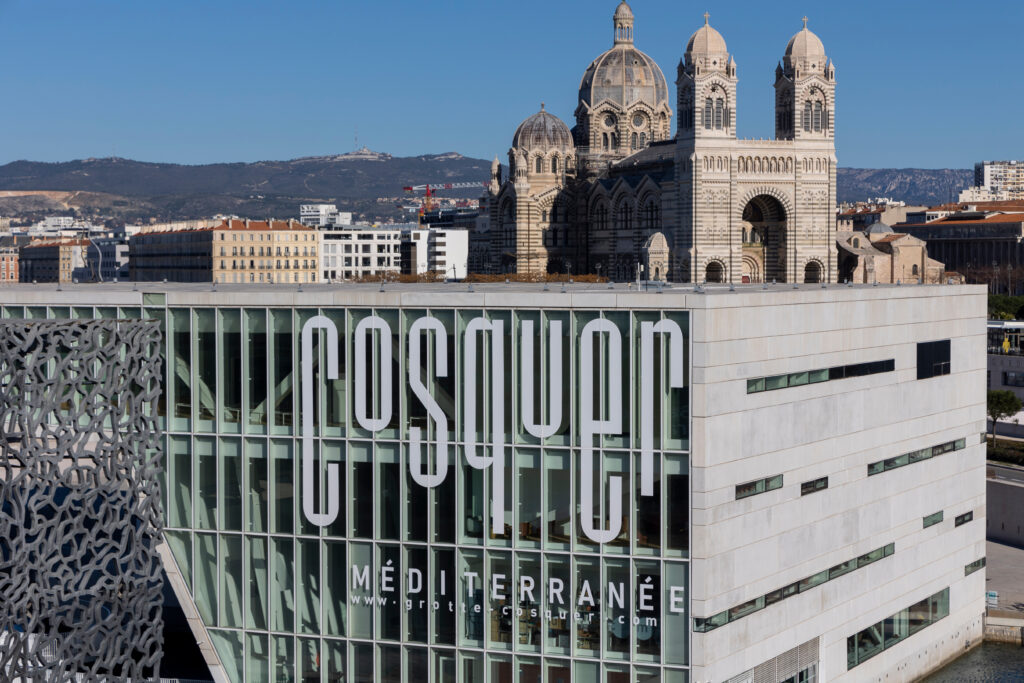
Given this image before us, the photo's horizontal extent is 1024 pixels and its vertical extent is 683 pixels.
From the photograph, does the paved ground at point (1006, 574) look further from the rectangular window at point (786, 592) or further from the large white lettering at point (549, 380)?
the large white lettering at point (549, 380)

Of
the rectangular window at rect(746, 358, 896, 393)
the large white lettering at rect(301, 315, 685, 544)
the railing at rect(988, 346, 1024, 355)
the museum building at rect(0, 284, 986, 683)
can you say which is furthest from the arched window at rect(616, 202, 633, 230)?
the large white lettering at rect(301, 315, 685, 544)

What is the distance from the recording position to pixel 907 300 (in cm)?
3166

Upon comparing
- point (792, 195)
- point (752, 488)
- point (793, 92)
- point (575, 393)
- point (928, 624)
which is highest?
point (793, 92)

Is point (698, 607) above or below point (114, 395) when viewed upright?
below

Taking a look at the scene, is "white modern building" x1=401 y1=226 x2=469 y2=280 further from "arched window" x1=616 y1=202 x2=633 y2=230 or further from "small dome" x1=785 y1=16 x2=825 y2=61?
"small dome" x1=785 y1=16 x2=825 y2=61

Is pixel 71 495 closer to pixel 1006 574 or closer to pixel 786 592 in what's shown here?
pixel 786 592

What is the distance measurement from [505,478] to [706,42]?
63.8 metres

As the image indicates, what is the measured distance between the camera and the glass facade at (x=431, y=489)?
85.4ft

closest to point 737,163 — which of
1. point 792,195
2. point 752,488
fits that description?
point 792,195

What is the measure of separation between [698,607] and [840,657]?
209 inches

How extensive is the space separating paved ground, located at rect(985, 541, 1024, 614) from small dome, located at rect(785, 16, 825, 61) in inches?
1782

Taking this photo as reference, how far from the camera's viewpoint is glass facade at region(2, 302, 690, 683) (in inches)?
1024

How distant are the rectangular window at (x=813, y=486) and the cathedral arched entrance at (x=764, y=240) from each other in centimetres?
6277

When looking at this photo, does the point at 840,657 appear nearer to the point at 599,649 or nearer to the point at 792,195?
the point at 599,649
